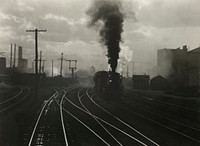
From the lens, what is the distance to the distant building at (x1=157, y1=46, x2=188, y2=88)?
3592 inches

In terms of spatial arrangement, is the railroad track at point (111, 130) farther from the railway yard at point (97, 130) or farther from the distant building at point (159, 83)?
the distant building at point (159, 83)

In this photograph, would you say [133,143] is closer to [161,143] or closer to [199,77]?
[161,143]

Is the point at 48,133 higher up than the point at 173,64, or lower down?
lower down

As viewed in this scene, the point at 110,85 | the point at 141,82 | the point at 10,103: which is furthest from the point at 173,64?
the point at 10,103

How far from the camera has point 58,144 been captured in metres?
16.0

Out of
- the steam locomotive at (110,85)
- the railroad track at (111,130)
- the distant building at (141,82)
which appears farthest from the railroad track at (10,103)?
the distant building at (141,82)

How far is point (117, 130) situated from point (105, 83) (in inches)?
880

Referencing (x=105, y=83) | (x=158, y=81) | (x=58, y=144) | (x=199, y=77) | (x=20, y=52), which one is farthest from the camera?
(x=20, y=52)

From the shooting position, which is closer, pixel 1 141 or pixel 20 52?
pixel 1 141

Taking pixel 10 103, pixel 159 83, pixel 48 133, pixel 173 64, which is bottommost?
pixel 48 133

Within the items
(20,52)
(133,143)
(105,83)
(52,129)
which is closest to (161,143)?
(133,143)

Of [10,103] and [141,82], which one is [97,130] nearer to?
[10,103]

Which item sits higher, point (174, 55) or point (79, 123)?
point (174, 55)

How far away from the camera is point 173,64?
105 metres
